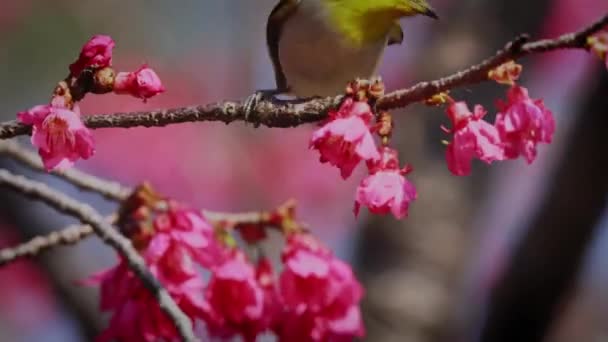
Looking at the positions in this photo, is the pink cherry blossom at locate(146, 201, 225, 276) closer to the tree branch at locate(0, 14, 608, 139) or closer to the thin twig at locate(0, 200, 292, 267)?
the thin twig at locate(0, 200, 292, 267)

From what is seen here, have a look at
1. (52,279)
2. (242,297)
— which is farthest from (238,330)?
(52,279)

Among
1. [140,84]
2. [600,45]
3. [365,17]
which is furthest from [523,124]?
[365,17]

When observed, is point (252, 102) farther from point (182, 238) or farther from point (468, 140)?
point (182, 238)

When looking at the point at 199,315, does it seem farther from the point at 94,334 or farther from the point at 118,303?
the point at 94,334

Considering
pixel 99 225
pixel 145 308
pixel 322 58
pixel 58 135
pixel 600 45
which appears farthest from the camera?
pixel 322 58

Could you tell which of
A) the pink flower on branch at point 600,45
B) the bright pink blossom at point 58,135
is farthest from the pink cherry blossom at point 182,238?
the pink flower on branch at point 600,45
